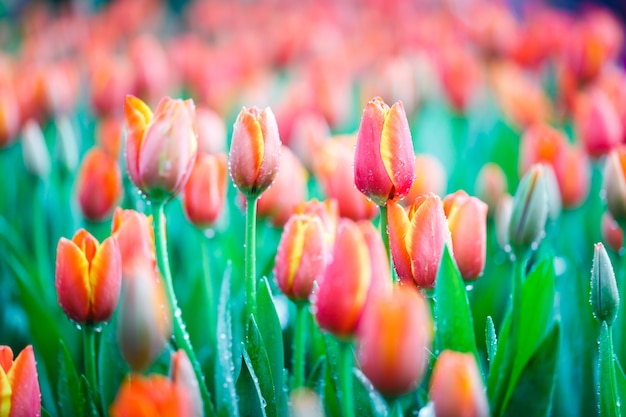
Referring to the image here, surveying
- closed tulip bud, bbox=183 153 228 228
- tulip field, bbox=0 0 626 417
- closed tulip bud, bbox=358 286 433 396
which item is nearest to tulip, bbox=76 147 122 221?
tulip field, bbox=0 0 626 417

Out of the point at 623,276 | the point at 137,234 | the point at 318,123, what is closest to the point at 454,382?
the point at 137,234

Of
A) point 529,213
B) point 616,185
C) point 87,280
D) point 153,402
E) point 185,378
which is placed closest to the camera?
point 153,402

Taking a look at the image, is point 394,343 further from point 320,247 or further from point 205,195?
point 205,195

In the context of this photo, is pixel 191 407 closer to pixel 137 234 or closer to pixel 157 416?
pixel 157 416

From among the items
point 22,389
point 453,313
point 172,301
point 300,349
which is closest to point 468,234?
point 453,313

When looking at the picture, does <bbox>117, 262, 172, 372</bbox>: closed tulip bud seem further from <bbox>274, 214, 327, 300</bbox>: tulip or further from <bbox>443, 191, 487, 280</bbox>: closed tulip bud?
<bbox>443, 191, 487, 280</bbox>: closed tulip bud

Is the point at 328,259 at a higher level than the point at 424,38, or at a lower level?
lower

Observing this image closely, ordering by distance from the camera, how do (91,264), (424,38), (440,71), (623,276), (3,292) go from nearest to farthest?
(91,264)
(623,276)
(3,292)
(440,71)
(424,38)
